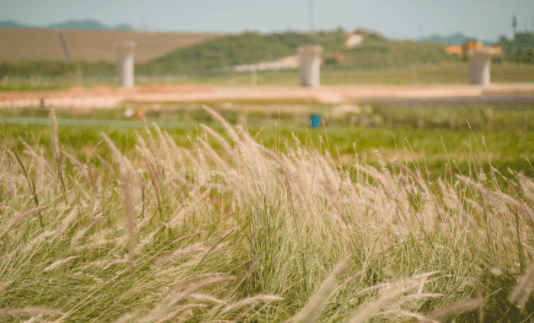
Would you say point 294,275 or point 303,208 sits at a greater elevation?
point 303,208

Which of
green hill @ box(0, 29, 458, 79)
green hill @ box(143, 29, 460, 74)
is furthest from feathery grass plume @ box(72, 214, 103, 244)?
green hill @ box(143, 29, 460, 74)

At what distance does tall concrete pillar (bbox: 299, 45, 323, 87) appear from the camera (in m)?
17.1

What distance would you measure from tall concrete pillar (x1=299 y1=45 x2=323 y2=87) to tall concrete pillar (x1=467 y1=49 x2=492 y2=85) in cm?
483

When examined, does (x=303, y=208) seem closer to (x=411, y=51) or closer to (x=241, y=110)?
(x=241, y=110)

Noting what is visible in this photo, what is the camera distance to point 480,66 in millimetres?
15547

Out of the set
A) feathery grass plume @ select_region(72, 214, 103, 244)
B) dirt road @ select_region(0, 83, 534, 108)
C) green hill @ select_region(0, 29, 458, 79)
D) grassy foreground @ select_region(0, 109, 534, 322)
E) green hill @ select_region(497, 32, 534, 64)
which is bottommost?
grassy foreground @ select_region(0, 109, 534, 322)

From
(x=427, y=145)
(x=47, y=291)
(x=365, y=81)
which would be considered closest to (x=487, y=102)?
(x=427, y=145)

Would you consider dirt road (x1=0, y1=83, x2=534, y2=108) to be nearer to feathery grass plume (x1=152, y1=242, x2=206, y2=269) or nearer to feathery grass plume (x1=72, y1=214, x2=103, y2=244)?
feathery grass plume (x1=72, y1=214, x2=103, y2=244)

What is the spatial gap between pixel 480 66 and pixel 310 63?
5.42m

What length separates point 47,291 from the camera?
2018mm

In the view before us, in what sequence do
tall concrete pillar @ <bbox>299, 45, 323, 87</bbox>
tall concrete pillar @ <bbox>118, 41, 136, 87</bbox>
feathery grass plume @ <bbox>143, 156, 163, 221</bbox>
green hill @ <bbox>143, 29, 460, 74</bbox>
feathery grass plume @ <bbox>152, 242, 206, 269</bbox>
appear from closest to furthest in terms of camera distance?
feathery grass plume @ <bbox>152, 242, 206, 269</bbox> → feathery grass plume @ <bbox>143, 156, 163, 221</bbox> → tall concrete pillar @ <bbox>118, 41, 136, 87</bbox> → tall concrete pillar @ <bbox>299, 45, 323, 87</bbox> → green hill @ <bbox>143, 29, 460, 74</bbox>

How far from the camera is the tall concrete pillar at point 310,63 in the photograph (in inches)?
673

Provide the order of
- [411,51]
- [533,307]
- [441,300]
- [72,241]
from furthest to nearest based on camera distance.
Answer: [411,51]
[72,241]
[441,300]
[533,307]

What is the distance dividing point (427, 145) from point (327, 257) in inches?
309
